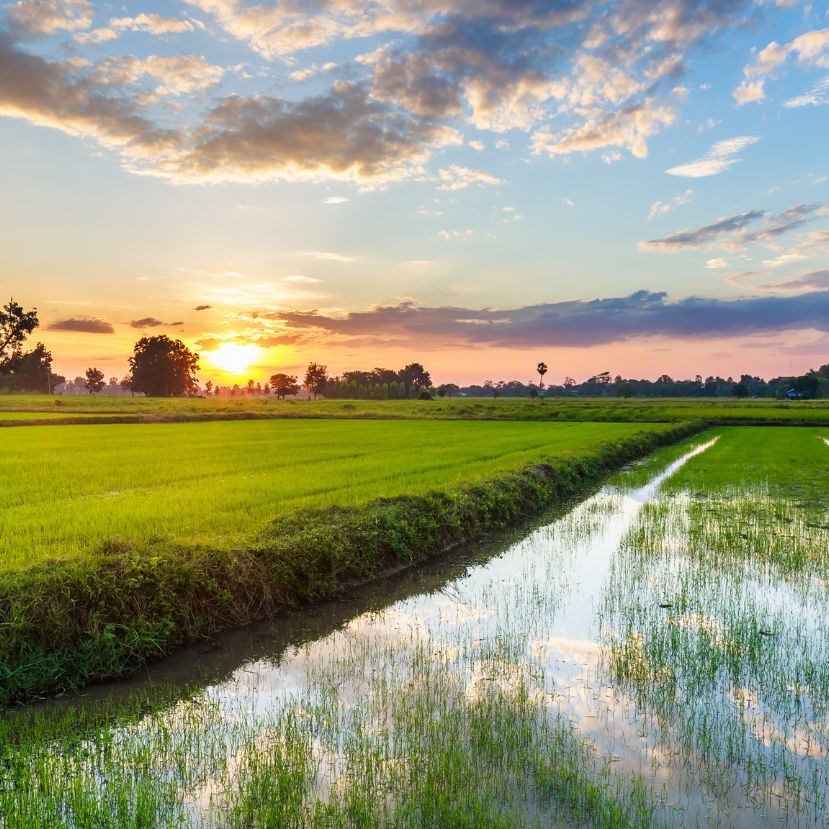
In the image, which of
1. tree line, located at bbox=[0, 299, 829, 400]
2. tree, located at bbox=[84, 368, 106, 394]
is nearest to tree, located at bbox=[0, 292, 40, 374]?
tree line, located at bbox=[0, 299, 829, 400]

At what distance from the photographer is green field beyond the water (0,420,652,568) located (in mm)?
9023

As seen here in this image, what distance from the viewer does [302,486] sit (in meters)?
13.8

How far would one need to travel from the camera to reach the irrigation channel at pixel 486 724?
3715 millimetres

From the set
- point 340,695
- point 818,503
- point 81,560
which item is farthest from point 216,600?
point 818,503

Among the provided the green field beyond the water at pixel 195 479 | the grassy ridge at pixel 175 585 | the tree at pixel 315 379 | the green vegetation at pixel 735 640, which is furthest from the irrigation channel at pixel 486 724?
the tree at pixel 315 379

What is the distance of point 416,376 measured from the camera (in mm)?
157625

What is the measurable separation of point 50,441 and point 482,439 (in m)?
19.1

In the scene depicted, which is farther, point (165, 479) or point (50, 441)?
point (50, 441)

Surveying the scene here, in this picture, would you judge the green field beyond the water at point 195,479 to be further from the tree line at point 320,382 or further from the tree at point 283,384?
the tree at point 283,384

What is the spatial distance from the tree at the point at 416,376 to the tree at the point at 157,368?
58.0 m

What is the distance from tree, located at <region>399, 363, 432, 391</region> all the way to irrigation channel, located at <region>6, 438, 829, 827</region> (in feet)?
482

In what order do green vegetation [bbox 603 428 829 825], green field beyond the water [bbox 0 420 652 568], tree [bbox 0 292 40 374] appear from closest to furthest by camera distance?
green vegetation [bbox 603 428 829 825] → green field beyond the water [bbox 0 420 652 568] → tree [bbox 0 292 40 374]

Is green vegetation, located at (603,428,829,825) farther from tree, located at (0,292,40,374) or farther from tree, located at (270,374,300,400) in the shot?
tree, located at (270,374,300,400)

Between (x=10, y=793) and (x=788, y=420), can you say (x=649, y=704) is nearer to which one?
(x=10, y=793)
